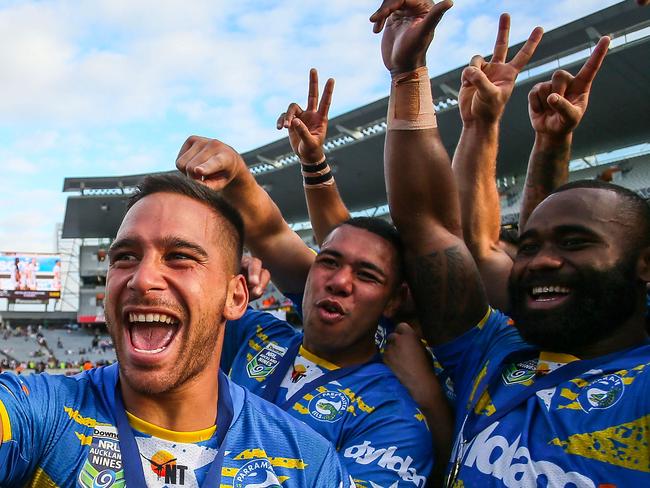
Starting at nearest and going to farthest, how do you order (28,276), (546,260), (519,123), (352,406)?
1. (546,260)
2. (352,406)
3. (519,123)
4. (28,276)

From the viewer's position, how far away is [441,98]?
942 inches

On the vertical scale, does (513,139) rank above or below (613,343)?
above

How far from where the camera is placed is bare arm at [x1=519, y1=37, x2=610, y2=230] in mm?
2838

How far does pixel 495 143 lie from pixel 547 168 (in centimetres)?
32

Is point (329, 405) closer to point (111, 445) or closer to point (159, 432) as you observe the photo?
point (159, 432)

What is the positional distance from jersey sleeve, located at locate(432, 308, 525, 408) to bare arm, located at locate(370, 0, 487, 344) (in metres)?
0.04

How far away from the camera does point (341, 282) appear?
96.5 inches

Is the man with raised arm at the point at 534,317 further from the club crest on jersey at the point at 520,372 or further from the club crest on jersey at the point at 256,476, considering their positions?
the club crest on jersey at the point at 256,476

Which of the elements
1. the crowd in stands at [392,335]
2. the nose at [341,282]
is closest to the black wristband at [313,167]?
the crowd in stands at [392,335]

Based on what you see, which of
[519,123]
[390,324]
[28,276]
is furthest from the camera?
[28,276]

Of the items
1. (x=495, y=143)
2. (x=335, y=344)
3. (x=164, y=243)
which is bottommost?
(x=335, y=344)

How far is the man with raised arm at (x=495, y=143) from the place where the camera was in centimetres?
282

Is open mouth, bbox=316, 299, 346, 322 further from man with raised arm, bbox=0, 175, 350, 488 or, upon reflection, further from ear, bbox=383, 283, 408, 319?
man with raised arm, bbox=0, 175, 350, 488

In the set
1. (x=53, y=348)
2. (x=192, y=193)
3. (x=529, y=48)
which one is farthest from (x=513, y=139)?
(x=53, y=348)
